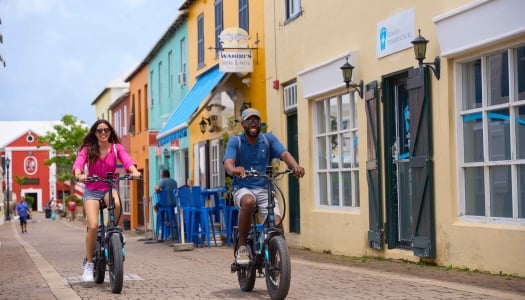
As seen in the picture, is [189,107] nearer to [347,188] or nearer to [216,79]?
[216,79]

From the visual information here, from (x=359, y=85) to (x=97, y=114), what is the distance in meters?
47.5

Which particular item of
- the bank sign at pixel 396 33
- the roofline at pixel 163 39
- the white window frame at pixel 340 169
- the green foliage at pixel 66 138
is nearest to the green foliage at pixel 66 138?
the green foliage at pixel 66 138

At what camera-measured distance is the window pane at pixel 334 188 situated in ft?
52.5

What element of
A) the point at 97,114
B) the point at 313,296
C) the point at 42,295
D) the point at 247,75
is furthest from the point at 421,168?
the point at 97,114

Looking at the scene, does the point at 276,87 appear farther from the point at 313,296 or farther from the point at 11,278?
the point at 313,296

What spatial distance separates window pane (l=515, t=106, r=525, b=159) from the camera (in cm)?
1014

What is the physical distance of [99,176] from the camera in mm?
10273

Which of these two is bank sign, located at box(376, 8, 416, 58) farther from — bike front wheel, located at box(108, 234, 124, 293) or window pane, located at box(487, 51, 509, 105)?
bike front wheel, located at box(108, 234, 124, 293)

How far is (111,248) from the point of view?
9.62 metres

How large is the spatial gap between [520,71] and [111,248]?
4508 mm

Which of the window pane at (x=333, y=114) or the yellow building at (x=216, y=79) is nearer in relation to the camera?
the window pane at (x=333, y=114)

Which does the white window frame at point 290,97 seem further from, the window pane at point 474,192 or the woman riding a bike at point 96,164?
the woman riding a bike at point 96,164

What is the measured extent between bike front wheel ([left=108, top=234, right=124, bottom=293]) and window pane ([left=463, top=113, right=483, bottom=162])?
13.7ft

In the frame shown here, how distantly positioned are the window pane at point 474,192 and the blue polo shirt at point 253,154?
2874 millimetres
